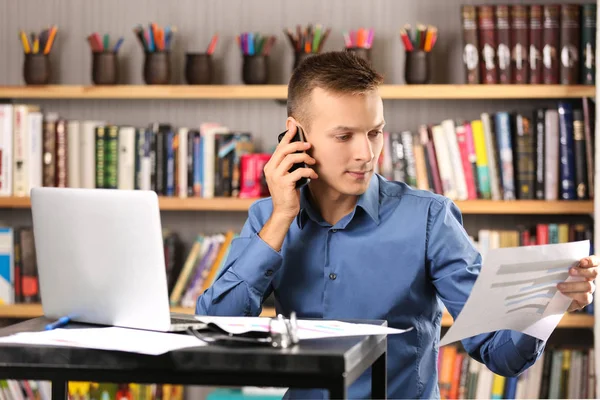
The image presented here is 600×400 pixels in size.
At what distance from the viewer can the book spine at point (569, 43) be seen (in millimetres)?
2742

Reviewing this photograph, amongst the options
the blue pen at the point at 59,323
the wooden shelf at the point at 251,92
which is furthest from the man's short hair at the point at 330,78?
the wooden shelf at the point at 251,92

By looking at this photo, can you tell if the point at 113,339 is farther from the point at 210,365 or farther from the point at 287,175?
the point at 287,175

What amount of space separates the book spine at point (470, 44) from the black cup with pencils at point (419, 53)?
0.34 feet

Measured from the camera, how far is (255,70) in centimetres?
288

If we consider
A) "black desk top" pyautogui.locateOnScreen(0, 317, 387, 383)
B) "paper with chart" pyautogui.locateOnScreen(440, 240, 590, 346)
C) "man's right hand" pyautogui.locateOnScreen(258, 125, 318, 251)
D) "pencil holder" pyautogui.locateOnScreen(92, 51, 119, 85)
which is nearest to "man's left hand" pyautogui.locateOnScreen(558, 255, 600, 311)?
"paper with chart" pyautogui.locateOnScreen(440, 240, 590, 346)

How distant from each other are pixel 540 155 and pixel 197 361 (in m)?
2.02

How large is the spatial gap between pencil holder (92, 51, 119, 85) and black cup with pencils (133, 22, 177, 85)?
11 centimetres

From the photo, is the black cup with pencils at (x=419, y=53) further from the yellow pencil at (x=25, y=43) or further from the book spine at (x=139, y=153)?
the yellow pencil at (x=25, y=43)

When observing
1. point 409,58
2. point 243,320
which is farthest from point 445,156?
point 243,320

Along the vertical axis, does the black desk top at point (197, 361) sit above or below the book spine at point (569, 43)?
below

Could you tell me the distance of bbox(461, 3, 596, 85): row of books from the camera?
2.74m

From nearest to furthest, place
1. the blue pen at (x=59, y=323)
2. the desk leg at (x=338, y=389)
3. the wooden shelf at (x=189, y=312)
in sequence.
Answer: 1. the desk leg at (x=338, y=389)
2. the blue pen at (x=59, y=323)
3. the wooden shelf at (x=189, y=312)

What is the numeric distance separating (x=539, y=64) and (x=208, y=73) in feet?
3.58

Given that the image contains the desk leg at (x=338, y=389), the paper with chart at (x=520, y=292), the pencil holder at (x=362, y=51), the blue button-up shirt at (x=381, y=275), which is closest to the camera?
the desk leg at (x=338, y=389)
